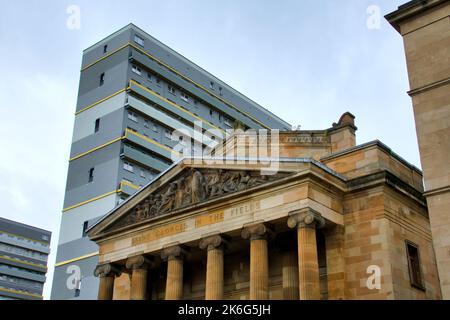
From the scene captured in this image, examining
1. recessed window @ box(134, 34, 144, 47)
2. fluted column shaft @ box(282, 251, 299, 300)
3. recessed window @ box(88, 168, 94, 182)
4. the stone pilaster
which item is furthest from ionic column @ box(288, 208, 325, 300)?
recessed window @ box(134, 34, 144, 47)

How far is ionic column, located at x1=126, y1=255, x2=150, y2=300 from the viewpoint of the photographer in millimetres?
32344

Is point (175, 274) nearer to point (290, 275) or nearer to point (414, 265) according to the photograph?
point (290, 275)

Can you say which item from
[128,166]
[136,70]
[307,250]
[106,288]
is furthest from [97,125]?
[307,250]

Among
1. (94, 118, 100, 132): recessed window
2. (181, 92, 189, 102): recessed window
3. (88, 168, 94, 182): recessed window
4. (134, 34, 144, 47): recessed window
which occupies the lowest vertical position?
(88, 168, 94, 182): recessed window

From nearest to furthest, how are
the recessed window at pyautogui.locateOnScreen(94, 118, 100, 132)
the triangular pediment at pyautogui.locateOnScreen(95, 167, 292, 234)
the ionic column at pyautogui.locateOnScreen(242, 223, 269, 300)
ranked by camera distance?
the ionic column at pyautogui.locateOnScreen(242, 223, 269, 300) → the triangular pediment at pyautogui.locateOnScreen(95, 167, 292, 234) → the recessed window at pyautogui.locateOnScreen(94, 118, 100, 132)

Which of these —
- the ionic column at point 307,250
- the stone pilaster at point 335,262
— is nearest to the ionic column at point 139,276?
the ionic column at point 307,250

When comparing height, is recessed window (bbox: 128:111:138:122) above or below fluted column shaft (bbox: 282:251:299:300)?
above

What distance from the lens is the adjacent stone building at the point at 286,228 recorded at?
87.7 feet

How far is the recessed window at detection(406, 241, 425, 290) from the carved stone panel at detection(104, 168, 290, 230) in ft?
22.2

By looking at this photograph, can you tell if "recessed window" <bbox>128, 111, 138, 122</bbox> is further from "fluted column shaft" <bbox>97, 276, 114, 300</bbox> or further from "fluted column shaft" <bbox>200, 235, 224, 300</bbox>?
"fluted column shaft" <bbox>200, 235, 224, 300</bbox>

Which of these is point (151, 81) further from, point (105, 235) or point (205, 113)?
point (105, 235)

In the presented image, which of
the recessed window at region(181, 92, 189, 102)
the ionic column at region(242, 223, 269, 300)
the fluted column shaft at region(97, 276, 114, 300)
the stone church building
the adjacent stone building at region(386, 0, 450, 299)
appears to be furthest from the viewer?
the recessed window at region(181, 92, 189, 102)

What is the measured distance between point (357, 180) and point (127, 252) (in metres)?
13.1

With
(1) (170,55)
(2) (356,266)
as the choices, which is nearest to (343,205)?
(2) (356,266)
